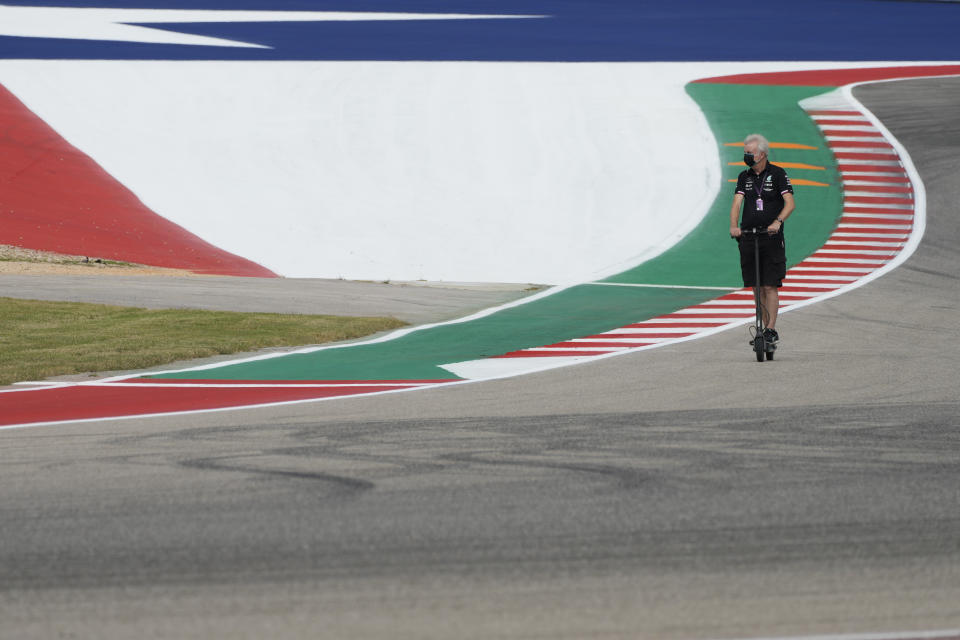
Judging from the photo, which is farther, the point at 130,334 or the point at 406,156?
the point at 406,156

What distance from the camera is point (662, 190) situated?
24.8 metres

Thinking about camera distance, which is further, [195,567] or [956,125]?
[956,125]

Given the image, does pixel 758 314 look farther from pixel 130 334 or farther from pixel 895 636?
pixel 895 636

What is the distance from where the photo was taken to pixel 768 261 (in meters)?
12.0

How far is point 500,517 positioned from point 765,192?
6.67 meters

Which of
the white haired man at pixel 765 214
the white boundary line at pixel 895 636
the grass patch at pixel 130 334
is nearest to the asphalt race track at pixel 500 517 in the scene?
the white boundary line at pixel 895 636

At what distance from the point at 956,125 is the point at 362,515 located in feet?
83.8

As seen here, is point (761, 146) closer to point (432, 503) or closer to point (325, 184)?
point (432, 503)

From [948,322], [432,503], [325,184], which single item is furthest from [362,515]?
[325,184]

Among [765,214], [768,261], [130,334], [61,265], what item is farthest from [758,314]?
[61,265]

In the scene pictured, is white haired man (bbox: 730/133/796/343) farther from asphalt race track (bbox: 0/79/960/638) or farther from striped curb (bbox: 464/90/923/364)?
asphalt race track (bbox: 0/79/960/638)

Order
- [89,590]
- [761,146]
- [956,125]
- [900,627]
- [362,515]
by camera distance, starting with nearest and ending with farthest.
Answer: [900,627], [89,590], [362,515], [761,146], [956,125]

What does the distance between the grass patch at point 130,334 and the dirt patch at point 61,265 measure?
3.03 m

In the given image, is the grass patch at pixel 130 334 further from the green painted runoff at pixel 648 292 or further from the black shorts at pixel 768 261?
the black shorts at pixel 768 261
